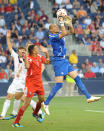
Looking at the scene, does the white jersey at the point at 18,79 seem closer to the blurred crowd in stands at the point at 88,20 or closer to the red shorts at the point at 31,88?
the red shorts at the point at 31,88

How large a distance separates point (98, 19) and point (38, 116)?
19698 millimetres

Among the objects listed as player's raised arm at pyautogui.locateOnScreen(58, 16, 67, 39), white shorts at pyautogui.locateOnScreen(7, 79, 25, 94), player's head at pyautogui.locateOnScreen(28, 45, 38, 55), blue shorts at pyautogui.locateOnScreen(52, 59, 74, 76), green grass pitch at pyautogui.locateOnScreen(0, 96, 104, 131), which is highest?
player's raised arm at pyautogui.locateOnScreen(58, 16, 67, 39)

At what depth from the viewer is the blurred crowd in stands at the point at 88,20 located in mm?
29369

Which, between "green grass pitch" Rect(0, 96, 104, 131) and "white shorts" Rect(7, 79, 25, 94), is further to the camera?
"white shorts" Rect(7, 79, 25, 94)

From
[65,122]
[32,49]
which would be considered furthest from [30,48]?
[65,122]

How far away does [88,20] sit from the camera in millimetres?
31344

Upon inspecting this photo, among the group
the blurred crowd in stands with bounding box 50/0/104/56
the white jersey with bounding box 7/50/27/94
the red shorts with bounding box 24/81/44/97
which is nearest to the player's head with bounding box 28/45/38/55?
the red shorts with bounding box 24/81/44/97

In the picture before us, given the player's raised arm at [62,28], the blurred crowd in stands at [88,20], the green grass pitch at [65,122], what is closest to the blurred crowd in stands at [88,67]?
the blurred crowd in stands at [88,20]

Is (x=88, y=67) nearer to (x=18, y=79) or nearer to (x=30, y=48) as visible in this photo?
(x=18, y=79)

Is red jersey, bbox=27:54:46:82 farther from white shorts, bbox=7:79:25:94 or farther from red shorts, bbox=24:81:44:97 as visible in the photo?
white shorts, bbox=7:79:25:94

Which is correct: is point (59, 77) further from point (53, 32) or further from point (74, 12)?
point (74, 12)

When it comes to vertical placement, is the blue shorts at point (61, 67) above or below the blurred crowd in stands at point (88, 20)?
below

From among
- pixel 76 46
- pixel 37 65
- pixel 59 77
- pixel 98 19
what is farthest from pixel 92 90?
pixel 37 65

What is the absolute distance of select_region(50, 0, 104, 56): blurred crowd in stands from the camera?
29.4 metres
